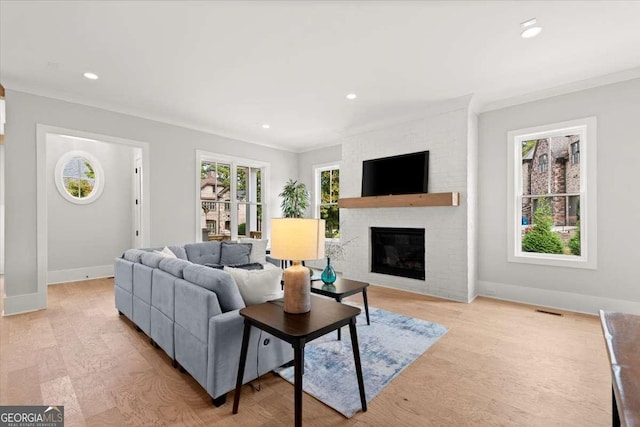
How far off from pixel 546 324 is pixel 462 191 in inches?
73.6

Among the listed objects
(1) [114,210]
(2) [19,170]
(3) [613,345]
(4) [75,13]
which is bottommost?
(3) [613,345]

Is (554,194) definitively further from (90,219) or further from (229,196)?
(90,219)

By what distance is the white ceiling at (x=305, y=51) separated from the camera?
239 centimetres

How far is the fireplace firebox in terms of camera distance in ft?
15.6

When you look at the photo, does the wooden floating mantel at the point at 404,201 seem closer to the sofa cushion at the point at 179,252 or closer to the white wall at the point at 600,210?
the white wall at the point at 600,210

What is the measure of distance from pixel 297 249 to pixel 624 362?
145 centimetres

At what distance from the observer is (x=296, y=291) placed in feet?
6.22

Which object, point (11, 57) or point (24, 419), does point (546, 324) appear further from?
point (11, 57)

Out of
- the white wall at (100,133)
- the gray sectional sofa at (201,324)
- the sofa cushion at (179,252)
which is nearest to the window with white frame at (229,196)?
the white wall at (100,133)

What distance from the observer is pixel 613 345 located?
1.09m

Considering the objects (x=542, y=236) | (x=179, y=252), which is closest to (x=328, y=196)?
(x=179, y=252)

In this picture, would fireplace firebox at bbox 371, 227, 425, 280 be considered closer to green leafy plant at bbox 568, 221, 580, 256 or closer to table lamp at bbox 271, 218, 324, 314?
green leafy plant at bbox 568, 221, 580, 256

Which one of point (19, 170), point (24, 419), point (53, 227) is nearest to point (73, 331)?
point (24, 419)

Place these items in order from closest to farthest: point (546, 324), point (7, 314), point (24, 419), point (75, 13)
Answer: point (24, 419) < point (75, 13) < point (546, 324) < point (7, 314)
